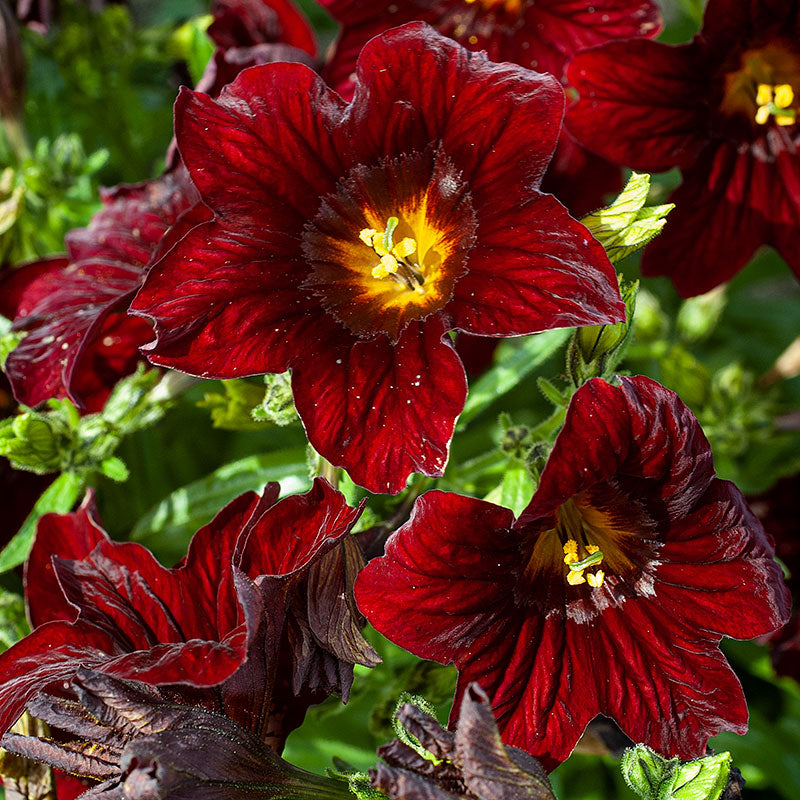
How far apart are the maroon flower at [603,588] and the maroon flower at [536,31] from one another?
0.39m

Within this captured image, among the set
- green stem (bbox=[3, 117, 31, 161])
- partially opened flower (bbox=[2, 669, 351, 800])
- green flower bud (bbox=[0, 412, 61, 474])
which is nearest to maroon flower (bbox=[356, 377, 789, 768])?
partially opened flower (bbox=[2, 669, 351, 800])

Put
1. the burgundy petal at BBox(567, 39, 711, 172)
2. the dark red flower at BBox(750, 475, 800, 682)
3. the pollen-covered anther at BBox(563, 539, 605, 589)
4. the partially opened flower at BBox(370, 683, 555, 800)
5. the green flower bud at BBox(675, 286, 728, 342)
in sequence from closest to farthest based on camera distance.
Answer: the partially opened flower at BBox(370, 683, 555, 800) → the pollen-covered anther at BBox(563, 539, 605, 589) → the burgundy petal at BBox(567, 39, 711, 172) → the dark red flower at BBox(750, 475, 800, 682) → the green flower bud at BBox(675, 286, 728, 342)

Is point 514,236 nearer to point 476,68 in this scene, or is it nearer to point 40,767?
point 476,68

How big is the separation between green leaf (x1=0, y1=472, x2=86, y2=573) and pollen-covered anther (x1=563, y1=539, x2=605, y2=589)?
440 millimetres

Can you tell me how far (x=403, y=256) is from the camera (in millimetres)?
781

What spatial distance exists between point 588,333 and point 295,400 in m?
0.22

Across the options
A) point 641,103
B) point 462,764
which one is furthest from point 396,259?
point 462,764

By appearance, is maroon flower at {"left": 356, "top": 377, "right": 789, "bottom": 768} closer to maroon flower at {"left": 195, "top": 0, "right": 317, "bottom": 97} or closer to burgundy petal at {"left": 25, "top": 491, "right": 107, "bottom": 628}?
burgundy petal at {"left": 25, "top": 491, "right": 107, "bottom": 628}

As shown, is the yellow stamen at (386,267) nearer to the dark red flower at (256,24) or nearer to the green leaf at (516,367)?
the green leaf at (516,367)

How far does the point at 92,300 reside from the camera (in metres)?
0.88

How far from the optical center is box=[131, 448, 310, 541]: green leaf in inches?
36.8

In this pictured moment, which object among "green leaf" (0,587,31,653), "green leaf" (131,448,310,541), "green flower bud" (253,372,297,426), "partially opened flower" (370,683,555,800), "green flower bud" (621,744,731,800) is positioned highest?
"green flower bud" (253,372,297,426)

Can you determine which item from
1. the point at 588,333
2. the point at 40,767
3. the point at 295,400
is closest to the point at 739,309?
the point at 588,333

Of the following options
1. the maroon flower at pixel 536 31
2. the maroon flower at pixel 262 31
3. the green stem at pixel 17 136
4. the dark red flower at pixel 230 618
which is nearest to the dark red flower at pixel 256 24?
the maroon flower at pixel 262 31
